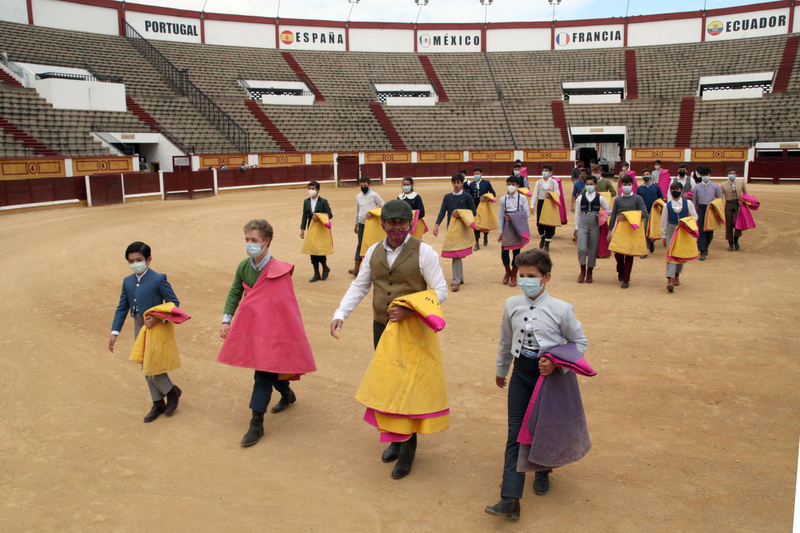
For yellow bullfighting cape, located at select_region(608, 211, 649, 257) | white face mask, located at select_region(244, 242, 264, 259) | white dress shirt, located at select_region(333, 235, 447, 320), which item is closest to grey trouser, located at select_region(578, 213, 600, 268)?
yellow bullfighting cape, located at select_region(608, 211, 649, 257)

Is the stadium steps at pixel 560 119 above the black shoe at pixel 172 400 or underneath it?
above

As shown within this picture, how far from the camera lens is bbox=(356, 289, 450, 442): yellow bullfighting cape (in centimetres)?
365

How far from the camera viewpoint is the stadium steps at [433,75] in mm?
37594

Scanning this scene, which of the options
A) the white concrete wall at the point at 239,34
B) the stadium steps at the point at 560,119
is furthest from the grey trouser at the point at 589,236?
the white concrete wall at the point at 239,34

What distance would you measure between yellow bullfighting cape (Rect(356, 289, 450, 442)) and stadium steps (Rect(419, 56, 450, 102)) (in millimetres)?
35131

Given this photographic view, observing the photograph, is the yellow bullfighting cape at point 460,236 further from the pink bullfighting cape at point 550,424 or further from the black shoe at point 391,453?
the pink bullfighting cape at point 550,424

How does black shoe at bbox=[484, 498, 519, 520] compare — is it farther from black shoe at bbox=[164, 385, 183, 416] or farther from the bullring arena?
black shoe at bbox=[164, 385, 183, 416]

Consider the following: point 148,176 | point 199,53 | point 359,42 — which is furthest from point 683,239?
point 359,42

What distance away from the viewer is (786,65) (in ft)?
110

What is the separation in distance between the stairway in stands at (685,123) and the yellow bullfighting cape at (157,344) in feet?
102

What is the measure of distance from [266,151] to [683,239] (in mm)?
23943

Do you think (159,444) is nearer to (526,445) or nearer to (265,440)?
(265,440)

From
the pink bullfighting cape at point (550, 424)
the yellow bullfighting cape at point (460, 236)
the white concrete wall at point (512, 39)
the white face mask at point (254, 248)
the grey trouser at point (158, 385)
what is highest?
the white concrete wall at point (512, 39)

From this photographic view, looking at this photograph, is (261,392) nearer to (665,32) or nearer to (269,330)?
(269,330)
